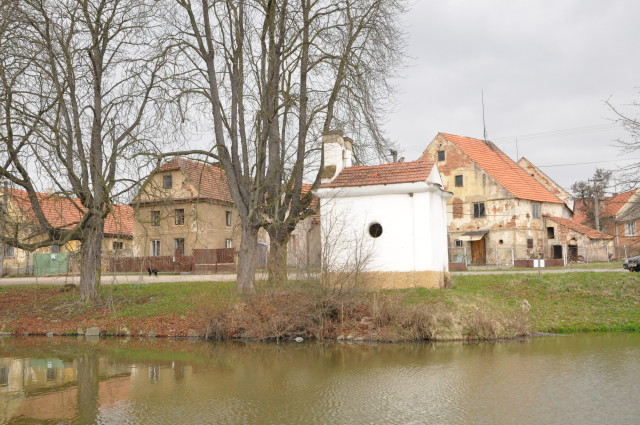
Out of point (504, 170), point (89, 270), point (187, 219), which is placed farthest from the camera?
point (504, 170)

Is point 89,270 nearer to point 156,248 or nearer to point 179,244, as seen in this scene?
point 179,244

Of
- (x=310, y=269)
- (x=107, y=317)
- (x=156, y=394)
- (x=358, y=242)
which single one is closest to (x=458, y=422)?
(x=156, y=394)

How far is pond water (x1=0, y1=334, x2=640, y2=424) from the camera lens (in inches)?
363

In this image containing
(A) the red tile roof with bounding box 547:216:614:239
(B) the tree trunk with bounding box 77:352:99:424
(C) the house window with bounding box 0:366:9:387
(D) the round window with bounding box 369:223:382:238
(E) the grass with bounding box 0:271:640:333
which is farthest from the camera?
(A) the red tile roof with bounding box 547:216:614:239

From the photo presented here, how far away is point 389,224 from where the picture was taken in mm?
20594

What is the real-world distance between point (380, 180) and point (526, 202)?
82.0 ft

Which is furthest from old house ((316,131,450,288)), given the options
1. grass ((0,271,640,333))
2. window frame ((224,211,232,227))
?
window frame ((224,211,232,227))

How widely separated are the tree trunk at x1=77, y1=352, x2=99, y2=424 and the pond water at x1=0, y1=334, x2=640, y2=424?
3 cm

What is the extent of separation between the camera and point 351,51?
22219mm

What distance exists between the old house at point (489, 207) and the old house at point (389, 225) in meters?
20.6

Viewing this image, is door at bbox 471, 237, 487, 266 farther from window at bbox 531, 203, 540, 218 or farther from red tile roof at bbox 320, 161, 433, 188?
red tile roof at bbox 320, 161, 433, 188

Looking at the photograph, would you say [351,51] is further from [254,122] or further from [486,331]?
[486,331]

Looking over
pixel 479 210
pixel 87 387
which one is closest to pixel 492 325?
pixel 87 387

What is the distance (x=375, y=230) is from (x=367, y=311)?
345 cm
